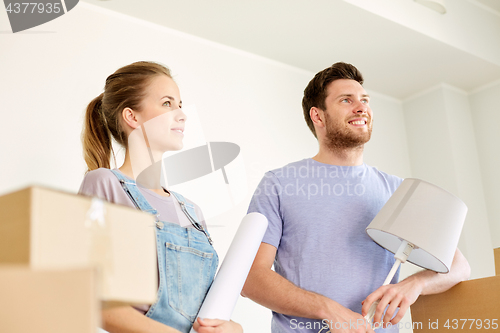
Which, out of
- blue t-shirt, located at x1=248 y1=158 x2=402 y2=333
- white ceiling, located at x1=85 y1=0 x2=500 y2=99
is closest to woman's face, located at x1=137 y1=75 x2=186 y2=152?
blue t-shirt, located at x1=248 y1=158 x2=402 y2=333

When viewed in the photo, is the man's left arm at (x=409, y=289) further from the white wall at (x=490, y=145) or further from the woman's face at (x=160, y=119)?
the white wall at (x=490, y=145)

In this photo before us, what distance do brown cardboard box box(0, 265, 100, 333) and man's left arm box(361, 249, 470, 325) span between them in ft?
3.13

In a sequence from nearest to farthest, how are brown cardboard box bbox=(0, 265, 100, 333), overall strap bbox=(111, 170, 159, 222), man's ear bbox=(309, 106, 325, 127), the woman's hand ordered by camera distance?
1. brown cardboard box bbox=(0, 265, 100, 333)
2. the woman's hand
3. overall strap bbox=(111, 170, 159, 222)
4. man's ear bbox=(309, 106, 325, 127)

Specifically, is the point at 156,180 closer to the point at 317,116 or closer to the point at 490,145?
the point at 317,116

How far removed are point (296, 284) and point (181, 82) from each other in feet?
4.47

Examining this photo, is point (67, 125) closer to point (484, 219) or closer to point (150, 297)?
point (150, 297)

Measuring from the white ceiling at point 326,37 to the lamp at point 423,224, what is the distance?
4.52 feet

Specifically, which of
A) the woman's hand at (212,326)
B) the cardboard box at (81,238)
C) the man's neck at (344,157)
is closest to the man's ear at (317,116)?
the man's neck at (344,157)

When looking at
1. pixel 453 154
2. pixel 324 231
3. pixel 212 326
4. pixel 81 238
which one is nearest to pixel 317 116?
pixel 324 231

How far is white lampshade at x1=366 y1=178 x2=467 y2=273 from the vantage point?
44.3 inches

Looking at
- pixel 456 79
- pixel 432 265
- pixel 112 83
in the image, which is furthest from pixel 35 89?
pixel 456 79

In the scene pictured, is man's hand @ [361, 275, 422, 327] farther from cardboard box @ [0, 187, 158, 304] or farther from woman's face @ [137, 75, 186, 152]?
cardboard box @ [0, 187, 158, 304]

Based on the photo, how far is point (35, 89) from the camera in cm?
192

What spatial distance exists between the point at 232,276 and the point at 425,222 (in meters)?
0.51
